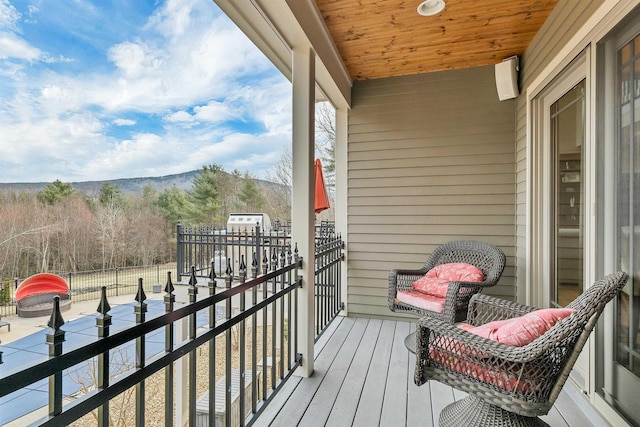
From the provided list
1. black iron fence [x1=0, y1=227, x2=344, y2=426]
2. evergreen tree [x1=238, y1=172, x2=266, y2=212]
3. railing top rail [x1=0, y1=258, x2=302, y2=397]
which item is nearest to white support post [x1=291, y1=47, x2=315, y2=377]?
black iron fence [x1=0, y1=227, x2=344, y2=426]

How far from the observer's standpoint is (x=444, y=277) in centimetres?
294

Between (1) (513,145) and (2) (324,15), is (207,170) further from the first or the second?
(1) (513,145)

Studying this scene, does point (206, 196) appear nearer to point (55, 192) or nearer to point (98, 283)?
point (55, 192)

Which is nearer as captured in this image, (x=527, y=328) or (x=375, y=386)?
(x=527, y=328)

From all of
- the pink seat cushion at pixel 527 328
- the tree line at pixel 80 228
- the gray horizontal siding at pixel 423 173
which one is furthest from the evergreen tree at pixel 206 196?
the pink seat cushion at pixel 527 328

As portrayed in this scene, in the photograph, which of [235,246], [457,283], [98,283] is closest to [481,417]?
[457,283]

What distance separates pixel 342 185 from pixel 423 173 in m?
0.93

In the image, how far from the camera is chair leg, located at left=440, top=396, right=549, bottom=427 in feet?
5.22

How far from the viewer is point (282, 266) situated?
212 cm

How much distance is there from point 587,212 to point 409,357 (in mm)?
1661

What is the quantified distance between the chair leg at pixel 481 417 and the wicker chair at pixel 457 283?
724 mm

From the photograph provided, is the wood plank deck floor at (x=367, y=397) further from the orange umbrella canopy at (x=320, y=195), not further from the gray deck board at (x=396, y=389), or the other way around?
the orange umbrella canopy at (x=320, y=195)

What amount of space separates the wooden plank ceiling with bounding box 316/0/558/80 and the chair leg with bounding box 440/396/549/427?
2664 mm

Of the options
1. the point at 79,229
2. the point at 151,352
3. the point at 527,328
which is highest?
the point at 79,229
